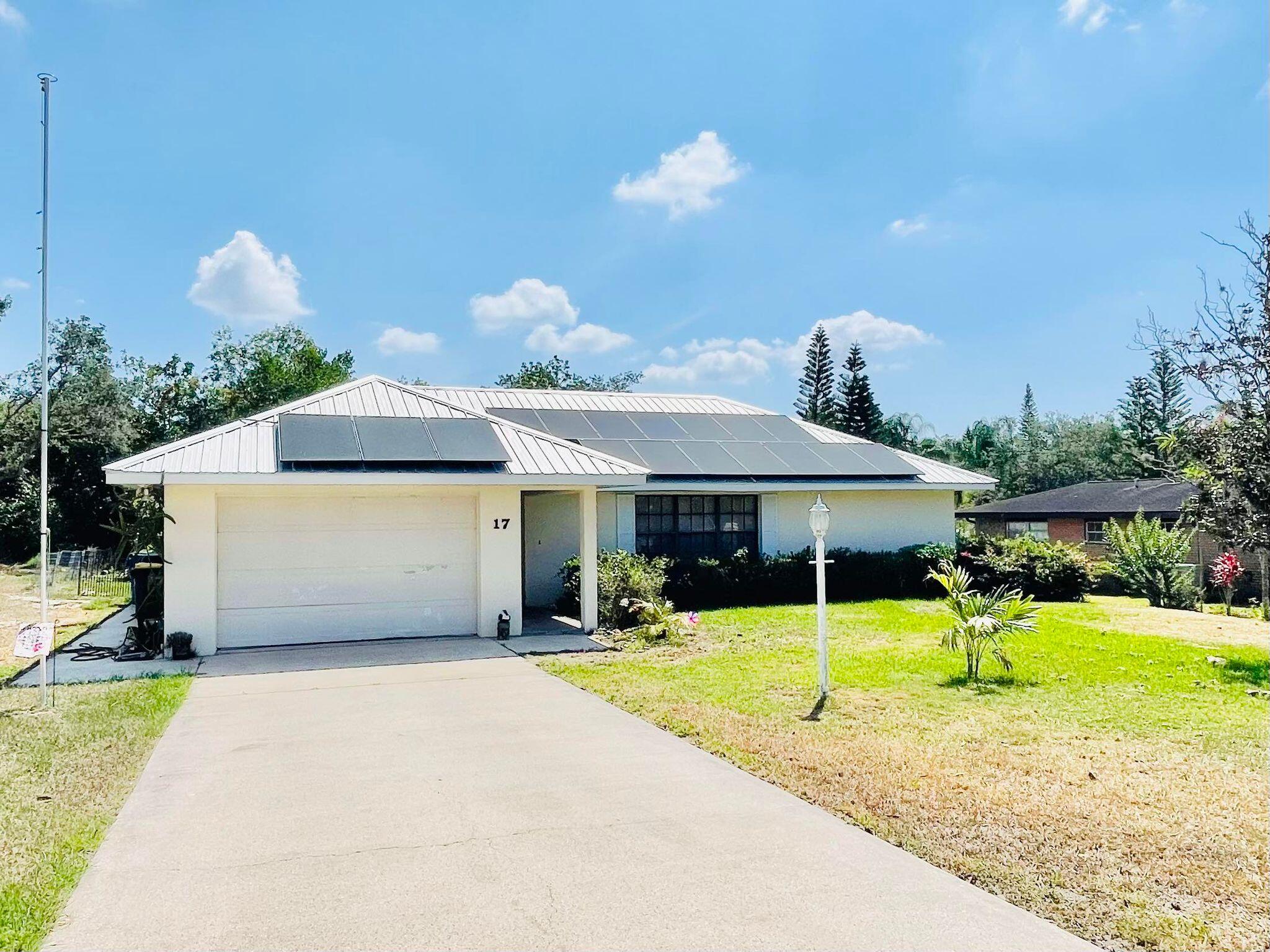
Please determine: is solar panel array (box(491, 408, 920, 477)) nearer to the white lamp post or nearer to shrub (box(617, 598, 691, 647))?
shrub (box(617, 598, 691, 647))

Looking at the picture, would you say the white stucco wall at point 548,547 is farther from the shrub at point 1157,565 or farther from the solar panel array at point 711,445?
the shrub at point 1157,565

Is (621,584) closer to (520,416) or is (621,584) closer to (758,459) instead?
(758,459)

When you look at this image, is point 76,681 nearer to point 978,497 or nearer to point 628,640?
point 628,640

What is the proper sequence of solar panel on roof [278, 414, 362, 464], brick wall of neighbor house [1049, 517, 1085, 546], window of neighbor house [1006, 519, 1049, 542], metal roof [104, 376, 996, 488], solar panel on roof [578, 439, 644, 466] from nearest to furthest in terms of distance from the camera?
metal roof [104, 376, 996, 488]
solar panel on roof [278, 414, 362, 464]
solar panel on roof [578, 439, 644, 466]
brick wall of neighbor house [1049, 517, 1085, 546]
window of neighbor house [1006, 519, 1049, 542]

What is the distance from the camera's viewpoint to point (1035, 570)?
58.5 ft

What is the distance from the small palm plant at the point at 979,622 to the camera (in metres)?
9.39

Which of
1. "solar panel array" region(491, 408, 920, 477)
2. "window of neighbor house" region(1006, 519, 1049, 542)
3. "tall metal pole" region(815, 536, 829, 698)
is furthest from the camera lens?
"window of neighbor house" region(1006, 519, 1049, 542)

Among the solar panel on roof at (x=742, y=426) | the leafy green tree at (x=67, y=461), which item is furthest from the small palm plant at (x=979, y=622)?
the leafy green tree at (x=67, y=461)

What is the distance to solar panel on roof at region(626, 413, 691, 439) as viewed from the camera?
18328mm

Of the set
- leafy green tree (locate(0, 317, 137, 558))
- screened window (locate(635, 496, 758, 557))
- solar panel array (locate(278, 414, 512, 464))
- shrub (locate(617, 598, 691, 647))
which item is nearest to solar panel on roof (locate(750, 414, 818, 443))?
screened window (locate(635, 496, 758, 557))

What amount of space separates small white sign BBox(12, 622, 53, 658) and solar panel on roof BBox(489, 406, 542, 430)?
1072 cm

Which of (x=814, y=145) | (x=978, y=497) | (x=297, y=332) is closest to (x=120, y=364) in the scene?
(x=297, y=332)

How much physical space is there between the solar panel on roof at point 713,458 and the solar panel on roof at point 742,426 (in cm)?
106

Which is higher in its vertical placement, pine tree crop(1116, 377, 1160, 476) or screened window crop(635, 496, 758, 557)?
pine tree crop(1116, 377, 1160, 476)
